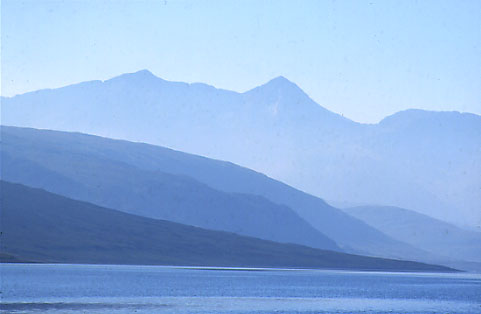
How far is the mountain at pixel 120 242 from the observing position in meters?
155

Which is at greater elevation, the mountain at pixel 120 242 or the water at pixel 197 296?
the mountain at pixel 120 242

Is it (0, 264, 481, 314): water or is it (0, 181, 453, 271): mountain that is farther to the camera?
(0, 181, 453, 271): mountain

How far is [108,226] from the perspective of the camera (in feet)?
584

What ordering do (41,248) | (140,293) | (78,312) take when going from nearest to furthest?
(78,312) → (140,293) → (41,248)

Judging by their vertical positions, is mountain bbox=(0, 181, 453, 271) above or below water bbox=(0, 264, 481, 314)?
above

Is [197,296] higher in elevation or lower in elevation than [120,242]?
lower

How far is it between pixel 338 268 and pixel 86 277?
3454 inches

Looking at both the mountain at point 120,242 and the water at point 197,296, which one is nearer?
the water at point 197,296

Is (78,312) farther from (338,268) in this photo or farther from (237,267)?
(338,268)

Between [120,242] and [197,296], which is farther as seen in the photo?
[120,242]

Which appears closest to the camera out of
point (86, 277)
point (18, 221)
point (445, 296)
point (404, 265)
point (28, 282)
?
point (28, 282)

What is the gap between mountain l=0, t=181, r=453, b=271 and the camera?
15538 cm

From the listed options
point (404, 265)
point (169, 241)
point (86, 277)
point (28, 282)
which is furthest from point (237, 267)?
point (28, 282)

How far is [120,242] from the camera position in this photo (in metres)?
168
